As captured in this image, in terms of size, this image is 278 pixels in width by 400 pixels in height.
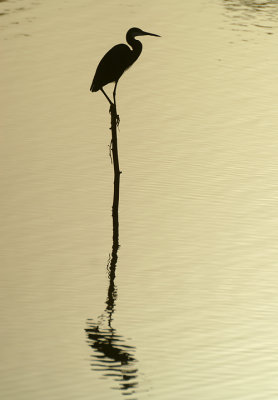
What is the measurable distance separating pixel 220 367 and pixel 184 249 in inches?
143

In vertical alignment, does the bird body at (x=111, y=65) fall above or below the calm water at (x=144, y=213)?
above

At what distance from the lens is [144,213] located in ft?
51.0

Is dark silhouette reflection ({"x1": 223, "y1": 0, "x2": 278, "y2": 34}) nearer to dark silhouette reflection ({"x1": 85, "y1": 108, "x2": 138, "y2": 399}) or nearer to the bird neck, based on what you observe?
the bird neck

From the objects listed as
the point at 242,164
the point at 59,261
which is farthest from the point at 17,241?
the point at 242,164

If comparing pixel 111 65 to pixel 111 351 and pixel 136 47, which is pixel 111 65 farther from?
pixel 111 351

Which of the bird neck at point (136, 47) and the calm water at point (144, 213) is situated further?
the bird neck at point (136, 47)

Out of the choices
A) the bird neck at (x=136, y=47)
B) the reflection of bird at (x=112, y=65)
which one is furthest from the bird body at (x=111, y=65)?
the bird neck at (x=136, y=47)

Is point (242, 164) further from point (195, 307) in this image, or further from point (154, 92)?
point (195, 307)

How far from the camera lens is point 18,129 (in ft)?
62.8

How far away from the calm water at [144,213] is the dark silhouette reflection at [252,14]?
11 centimetres

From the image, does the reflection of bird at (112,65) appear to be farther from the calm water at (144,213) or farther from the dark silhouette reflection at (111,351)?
the dark silhouette reflection at (111,351)

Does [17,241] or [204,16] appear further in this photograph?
[204,16]

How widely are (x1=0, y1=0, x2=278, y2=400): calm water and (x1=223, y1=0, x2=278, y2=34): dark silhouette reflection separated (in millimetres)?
113

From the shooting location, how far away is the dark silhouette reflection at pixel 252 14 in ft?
84.8
